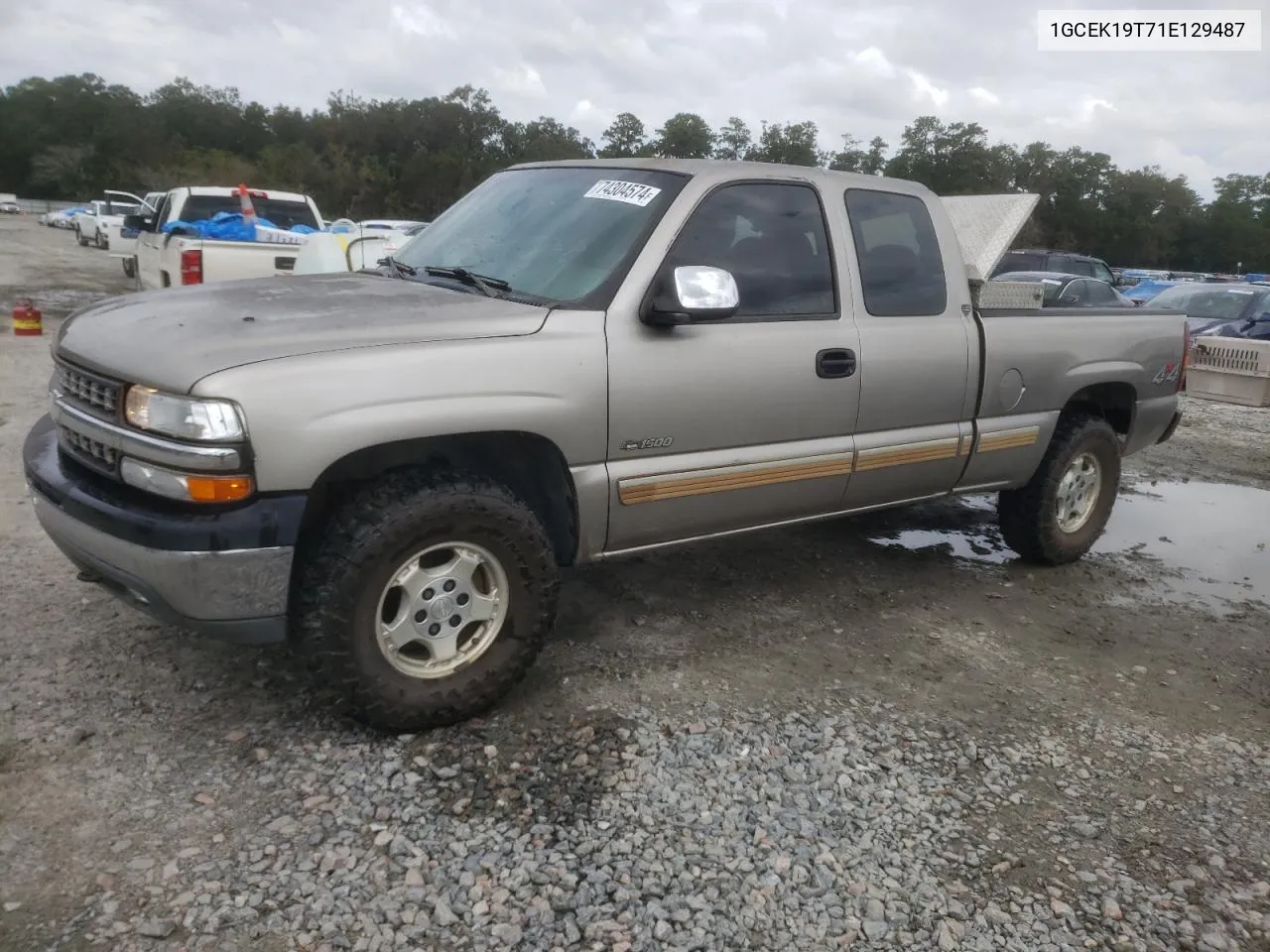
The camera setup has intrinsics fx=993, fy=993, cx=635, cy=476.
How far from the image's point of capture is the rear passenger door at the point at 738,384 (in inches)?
134

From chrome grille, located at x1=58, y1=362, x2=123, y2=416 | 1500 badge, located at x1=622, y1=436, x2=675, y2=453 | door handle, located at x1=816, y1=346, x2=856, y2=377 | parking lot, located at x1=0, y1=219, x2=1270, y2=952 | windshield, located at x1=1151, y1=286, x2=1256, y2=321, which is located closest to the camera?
parking lot, located at x1=0, y1=219, x2=1270, y2=952

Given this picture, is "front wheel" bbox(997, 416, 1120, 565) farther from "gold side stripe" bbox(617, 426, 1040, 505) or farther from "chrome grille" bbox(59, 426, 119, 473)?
"chrome grille" bbox(59, 426, 119, 473)

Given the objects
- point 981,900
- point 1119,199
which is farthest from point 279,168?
point 981,900

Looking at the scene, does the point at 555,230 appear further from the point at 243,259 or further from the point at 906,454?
the point at 243,259

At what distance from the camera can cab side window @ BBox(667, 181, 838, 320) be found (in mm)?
3670

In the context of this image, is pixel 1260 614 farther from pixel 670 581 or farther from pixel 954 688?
pixel 670 581

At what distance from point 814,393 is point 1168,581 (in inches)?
108

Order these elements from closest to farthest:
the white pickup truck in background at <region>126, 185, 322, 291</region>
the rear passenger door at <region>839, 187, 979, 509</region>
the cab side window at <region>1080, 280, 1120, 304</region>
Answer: the rear passenger door at <region>839, 187, 979, 509</region>
the white pickup truck in background at <region>126, 185, 322, 291</region>
the cab side window at <region>1080, 280, 1120, 304</region>

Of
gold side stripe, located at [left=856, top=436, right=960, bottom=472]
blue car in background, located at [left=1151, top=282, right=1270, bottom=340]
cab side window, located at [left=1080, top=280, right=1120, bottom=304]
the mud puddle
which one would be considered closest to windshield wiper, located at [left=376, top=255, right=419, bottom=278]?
gold side stripe, located at [left=856, top=436, right=960, bottom=472]

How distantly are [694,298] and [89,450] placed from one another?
1.92 meters

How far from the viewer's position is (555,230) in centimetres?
374

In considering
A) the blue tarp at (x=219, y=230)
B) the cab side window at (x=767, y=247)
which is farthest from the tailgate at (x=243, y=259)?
the cab side window at (x=767, y=247)

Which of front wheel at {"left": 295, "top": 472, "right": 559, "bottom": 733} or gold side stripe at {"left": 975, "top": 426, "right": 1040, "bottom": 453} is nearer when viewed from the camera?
front wheel at {"left": 295, "top": 472, "right": 559, "bottom": 733}

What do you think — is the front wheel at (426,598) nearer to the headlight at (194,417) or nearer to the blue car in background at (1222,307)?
the headlight at (194,417)
